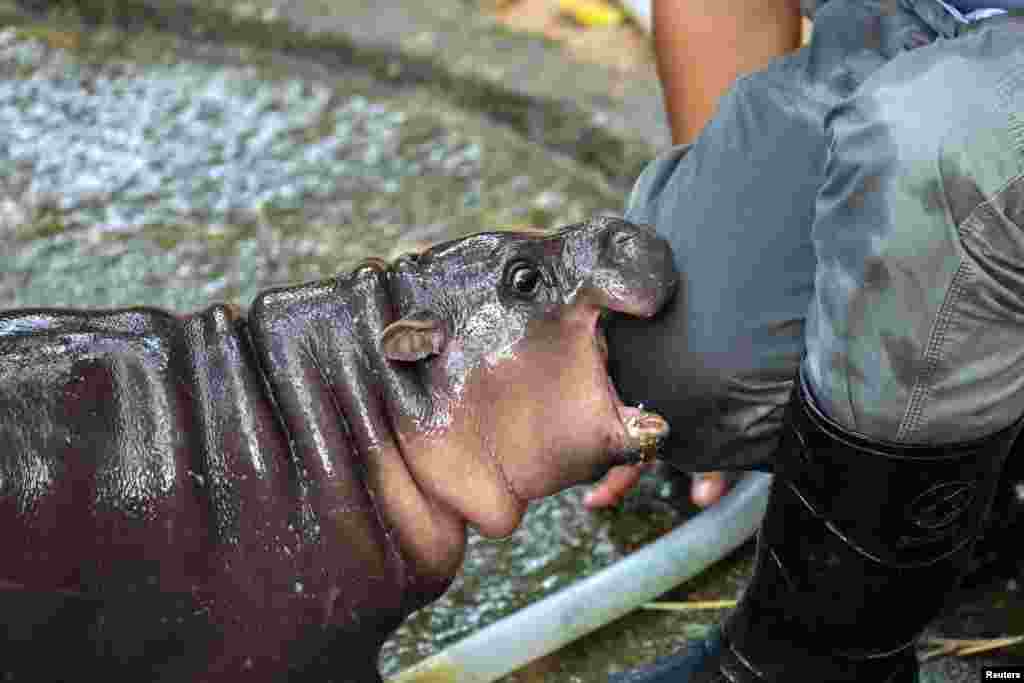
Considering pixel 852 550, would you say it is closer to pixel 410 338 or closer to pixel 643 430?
pixel 643 430

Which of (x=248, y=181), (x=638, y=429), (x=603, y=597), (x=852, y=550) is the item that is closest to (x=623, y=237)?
(x=638, y=429)

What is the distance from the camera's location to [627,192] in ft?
12.5

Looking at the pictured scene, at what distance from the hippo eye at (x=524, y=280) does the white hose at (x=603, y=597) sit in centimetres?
52

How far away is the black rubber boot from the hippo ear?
50cm

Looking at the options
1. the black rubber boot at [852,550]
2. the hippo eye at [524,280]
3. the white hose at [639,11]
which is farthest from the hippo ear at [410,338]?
the white hose at [639,11]

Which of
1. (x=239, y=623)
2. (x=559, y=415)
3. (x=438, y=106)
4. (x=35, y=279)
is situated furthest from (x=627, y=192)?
(x=239, y=623)

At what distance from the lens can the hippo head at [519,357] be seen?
2.12 meters

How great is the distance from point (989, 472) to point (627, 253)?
578mm

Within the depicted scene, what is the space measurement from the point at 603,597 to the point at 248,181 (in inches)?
72.5

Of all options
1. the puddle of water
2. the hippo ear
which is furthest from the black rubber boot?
the puddle of water

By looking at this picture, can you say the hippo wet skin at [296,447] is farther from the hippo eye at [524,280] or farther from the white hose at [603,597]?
the white hose at [603,597]

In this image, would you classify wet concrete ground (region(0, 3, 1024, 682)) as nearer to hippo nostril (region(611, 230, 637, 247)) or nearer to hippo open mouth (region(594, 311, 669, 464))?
hippo open mouth (region(594, 311, 669, 464))

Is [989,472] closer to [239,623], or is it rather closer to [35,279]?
[239,623]

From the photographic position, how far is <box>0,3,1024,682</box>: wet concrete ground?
3439mm
